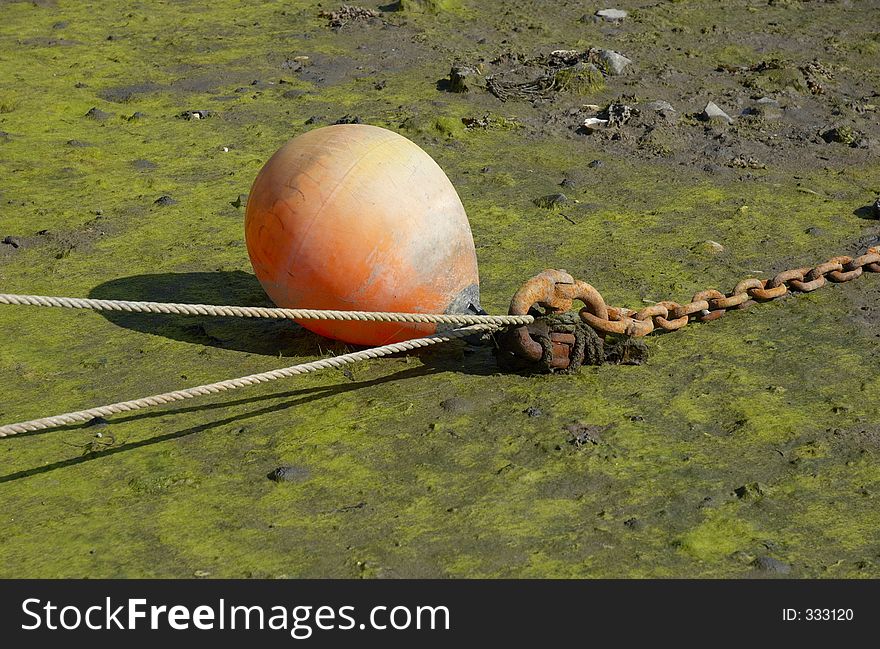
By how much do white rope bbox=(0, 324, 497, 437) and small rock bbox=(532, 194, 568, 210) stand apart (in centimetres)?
222

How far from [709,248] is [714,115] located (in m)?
2.40

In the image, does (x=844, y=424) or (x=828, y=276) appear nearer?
(x=844, y=424)

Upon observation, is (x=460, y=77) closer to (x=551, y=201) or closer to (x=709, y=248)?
(x=551, y=201)

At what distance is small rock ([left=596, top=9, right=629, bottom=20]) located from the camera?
36.2ft

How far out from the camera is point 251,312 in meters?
4.51

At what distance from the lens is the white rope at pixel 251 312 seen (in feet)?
13.7

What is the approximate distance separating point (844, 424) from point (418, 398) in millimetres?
1822

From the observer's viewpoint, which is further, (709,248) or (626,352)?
(709,248)

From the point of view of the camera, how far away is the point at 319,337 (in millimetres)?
5484

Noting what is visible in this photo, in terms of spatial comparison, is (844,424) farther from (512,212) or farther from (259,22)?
(259,22)

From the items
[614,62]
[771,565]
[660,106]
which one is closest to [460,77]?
[614,62]

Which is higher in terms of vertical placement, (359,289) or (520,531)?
(359,289)

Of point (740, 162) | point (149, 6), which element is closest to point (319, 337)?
point (740, 162)
